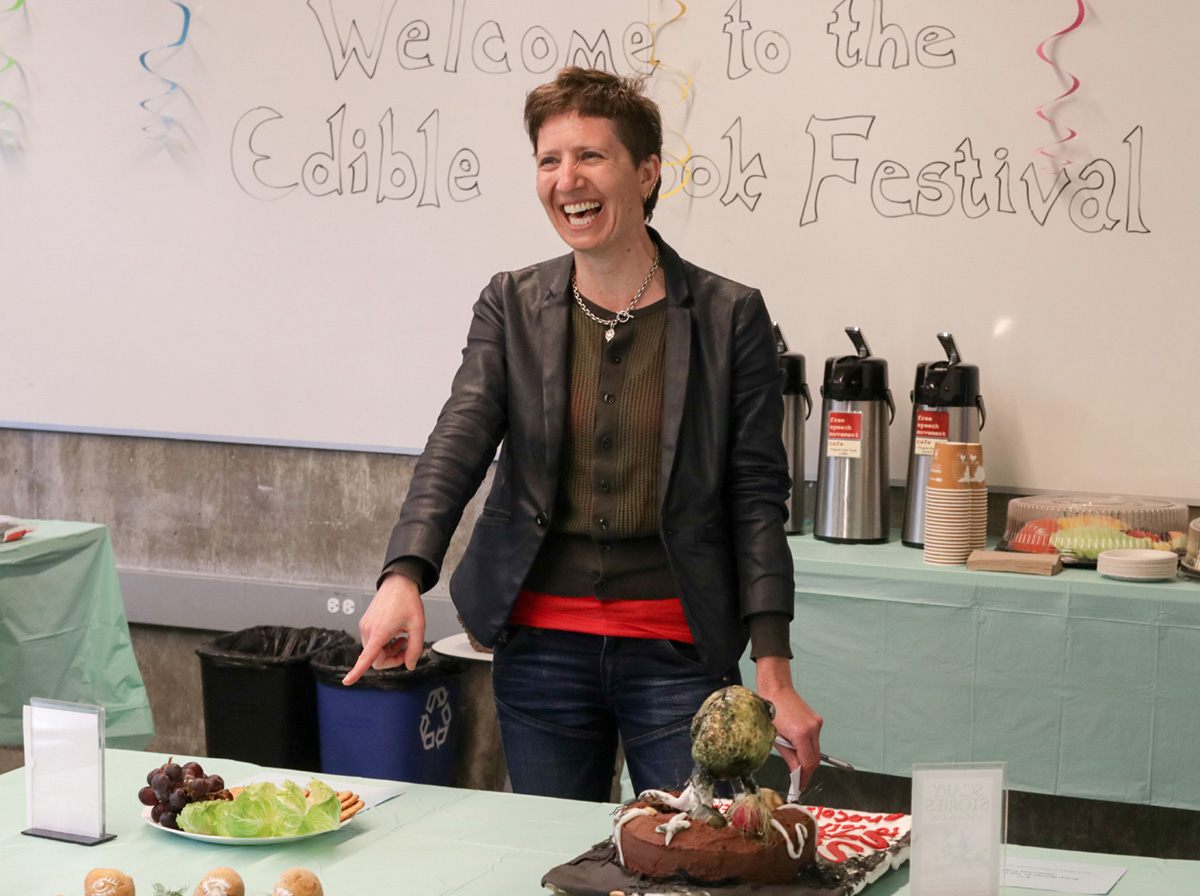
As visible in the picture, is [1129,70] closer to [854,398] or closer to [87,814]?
[854,398]

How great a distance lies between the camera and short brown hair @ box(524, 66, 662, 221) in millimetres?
1852

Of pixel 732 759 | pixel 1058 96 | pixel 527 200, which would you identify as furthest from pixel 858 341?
pixel 732 759

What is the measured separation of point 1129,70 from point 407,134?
1684 millimetres

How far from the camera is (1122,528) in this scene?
9.78ft

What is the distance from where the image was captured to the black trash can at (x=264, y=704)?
142 inches

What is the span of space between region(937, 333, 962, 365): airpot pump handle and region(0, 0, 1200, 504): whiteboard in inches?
6.9

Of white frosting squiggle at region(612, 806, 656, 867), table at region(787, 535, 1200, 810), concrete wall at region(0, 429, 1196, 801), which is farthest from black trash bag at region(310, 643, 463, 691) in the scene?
white frosting squiggle at region(612, 806, 656, 867)

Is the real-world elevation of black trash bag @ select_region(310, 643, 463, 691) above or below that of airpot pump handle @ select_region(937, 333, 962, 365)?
below

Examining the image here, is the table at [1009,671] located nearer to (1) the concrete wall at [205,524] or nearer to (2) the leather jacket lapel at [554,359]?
(1) the concrete wall at [205,524]

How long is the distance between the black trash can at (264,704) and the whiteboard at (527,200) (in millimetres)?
577

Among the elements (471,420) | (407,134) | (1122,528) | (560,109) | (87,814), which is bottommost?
(87,814)

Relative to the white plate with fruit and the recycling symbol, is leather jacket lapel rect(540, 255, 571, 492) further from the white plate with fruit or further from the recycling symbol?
the recycling symbol

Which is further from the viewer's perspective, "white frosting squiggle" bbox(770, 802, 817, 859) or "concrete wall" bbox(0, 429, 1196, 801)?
"concrete wall" bbox(0, 429, 1196, 801)

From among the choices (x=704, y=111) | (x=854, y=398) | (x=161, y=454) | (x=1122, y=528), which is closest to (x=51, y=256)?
(x=161, y=454)
